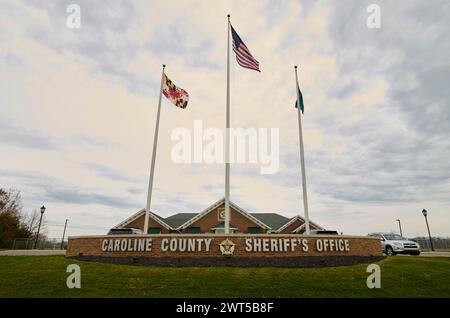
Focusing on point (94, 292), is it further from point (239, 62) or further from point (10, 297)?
point (239, 62)

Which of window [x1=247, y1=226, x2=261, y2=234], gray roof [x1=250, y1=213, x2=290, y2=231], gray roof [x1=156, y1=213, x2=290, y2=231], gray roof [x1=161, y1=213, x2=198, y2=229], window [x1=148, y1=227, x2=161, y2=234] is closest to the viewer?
window [x1=247, y1=226, x2=261, y2=234]

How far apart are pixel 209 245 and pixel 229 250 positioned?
1.14m

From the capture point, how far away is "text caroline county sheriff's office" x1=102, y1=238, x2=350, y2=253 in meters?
15.0

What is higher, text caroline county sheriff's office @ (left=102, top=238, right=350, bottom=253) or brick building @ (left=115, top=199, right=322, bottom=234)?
brick building @ (left=115, top=199, right=322, bottom=234)

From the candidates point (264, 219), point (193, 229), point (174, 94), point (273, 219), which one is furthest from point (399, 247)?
point (193, 229)

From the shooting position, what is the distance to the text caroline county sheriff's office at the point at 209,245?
1497cm

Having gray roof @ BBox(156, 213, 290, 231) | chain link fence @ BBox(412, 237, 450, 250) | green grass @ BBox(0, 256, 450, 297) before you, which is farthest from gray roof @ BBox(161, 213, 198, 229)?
chain link fence @ BBox(412, 237, 450, 250)

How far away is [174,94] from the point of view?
18.3 meters

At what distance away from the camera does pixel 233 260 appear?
14539 mm

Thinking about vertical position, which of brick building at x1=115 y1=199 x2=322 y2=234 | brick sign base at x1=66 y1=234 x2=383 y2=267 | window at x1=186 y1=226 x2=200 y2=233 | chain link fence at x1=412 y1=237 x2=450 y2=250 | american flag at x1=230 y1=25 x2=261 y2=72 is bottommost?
brick sign base at x1=66 y1=234 x2=383 y2=267

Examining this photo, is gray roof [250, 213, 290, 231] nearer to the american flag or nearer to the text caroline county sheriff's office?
the text caroline county sheriff's office

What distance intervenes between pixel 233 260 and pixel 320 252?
505 centimetres

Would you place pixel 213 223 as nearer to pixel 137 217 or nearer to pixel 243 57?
pixel 137 217
